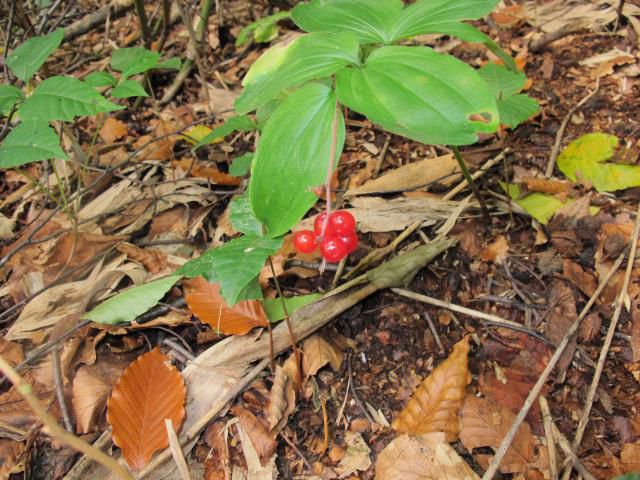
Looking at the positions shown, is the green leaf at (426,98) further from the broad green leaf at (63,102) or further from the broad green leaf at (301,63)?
the broad green leaf at (63,102)

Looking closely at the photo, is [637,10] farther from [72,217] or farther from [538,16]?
[72,217]

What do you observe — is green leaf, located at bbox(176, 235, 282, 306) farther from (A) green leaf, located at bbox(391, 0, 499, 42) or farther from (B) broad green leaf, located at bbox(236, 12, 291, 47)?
(B) broad green leaf, located at bbox(236, 12, 291, 47)

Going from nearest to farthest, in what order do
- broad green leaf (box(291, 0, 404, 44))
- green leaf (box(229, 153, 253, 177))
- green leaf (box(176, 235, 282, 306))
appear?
green leaf (box(176, 235, 282, 306)), broad green leaf (box(291, 0, 404, 44)), green leaf (box(229, 153, 253, 177))

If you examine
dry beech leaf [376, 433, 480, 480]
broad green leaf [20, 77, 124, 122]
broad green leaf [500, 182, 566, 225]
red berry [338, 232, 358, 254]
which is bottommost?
dry beech leaf [376, 433, 480, 480]

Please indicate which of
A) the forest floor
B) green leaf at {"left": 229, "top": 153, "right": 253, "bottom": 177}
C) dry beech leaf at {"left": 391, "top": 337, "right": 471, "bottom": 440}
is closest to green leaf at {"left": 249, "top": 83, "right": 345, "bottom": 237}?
the forest floor

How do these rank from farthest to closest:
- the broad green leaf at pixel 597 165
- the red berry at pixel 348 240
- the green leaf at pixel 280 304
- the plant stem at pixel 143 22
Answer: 1. the plant stem at pixel 143 22
2. the broad green leaf at pixel 597 165
3. the green leaf at pixel 280 304
4. the red berry at pixel 348 240

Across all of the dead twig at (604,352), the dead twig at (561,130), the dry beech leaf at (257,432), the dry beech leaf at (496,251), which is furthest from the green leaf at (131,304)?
the dead twig at (561,130)

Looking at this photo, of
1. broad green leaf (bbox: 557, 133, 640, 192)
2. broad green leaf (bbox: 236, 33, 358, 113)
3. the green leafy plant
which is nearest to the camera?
broad green leaf (bbox: 236, 33, 358, 113)
